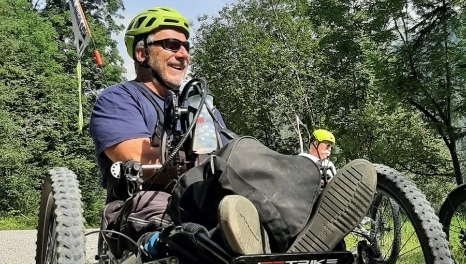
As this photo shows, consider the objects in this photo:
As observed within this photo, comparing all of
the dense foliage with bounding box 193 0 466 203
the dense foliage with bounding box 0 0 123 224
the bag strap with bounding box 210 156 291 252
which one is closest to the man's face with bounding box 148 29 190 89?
the bag strap with bounding box 210 156 291 252

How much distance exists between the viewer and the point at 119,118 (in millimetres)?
2904

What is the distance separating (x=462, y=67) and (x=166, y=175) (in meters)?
10.2

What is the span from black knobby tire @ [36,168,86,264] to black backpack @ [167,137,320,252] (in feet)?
1.13

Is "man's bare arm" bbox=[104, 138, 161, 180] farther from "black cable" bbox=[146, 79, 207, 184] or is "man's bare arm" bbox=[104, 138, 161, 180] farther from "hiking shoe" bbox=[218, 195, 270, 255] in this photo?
"hiking shoe" bbox=[218, 195, 270, 255]

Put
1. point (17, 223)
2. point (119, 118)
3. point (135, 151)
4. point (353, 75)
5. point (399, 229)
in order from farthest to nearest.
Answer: point (353, 75) → point (17, 223) → point (119, 118) → point (135, 151) → point (399, 229)

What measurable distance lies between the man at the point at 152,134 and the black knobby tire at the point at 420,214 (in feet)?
1.42

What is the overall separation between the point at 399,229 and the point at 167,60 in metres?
1.54

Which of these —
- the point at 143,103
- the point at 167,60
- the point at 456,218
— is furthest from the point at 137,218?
the point at 456,218

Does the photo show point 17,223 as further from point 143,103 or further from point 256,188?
point 256,188

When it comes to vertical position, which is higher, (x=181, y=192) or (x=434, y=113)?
(x=434, y=113)

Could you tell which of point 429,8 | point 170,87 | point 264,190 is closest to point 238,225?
point 264,190

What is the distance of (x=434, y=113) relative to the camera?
13.7 meters

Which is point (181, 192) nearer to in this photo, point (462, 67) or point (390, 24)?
point (462, 67)

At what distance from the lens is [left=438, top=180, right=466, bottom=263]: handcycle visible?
3.20 m
